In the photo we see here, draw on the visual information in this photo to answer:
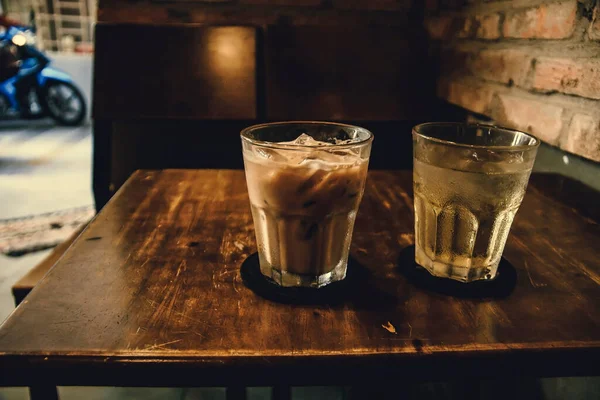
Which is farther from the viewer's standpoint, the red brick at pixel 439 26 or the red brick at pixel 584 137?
the red brick at pixel 439 26

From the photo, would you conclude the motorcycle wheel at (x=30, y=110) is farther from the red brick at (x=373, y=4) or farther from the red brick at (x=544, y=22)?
the red brick at (x=544, y=22)

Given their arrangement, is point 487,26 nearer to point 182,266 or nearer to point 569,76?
point 569,76

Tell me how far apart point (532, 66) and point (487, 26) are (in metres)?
0.33

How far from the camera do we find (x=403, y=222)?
30.7 inches

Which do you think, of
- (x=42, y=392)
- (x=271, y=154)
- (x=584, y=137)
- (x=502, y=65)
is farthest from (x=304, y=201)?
(x=502, y=65)

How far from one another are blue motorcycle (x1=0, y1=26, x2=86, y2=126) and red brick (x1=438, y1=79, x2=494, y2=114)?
462 centimetres

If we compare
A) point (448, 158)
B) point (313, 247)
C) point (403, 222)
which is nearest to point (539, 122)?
point (403, 222)

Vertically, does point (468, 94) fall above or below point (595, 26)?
below

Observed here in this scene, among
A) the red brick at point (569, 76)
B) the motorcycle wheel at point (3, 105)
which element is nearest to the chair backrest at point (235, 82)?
the red brick at point (569, 76)

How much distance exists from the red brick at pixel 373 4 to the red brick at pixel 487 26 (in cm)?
49

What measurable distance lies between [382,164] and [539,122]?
0.82m

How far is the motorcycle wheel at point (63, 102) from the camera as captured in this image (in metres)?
5.05

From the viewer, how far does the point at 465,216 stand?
1.83 feet

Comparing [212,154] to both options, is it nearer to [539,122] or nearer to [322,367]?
[539,122]
